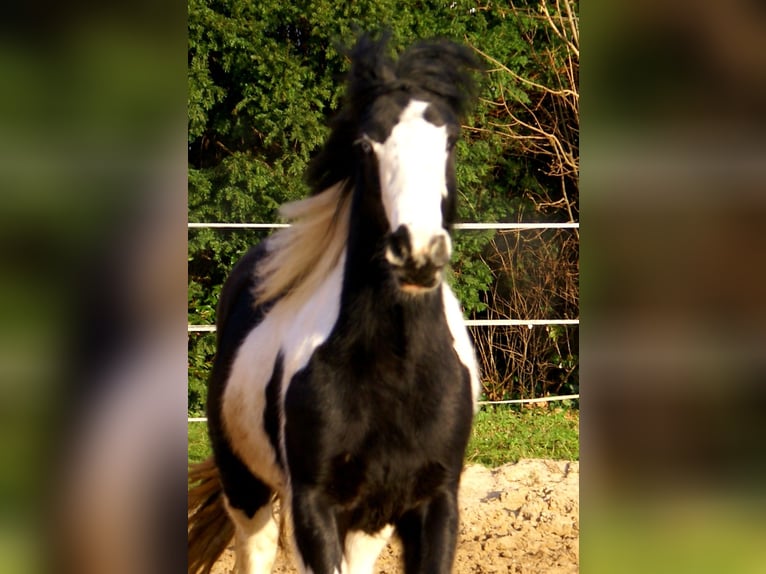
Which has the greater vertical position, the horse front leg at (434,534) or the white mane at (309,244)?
the white mane at (309,244)

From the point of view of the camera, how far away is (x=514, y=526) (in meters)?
4.66

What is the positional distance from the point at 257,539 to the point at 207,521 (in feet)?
1.25

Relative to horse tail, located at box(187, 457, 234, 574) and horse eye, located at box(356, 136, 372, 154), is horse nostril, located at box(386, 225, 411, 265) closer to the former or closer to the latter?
horse eye, located at box(356, 136, 372, 154)

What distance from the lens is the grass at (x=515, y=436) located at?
6395 mm

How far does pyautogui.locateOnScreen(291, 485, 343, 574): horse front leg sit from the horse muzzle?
27.5 inches

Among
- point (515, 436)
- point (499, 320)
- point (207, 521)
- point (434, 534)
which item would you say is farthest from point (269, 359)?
point (515, 436)

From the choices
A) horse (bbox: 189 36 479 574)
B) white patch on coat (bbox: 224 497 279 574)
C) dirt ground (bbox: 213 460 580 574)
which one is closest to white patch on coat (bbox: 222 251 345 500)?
horse (bbox: 189 36 479 574)

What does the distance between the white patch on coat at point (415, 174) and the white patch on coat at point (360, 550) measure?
41.8 inches

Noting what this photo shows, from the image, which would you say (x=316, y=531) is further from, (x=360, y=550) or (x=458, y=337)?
(x=458, y=337)

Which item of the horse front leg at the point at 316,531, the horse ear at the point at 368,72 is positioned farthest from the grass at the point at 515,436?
the horse ear at the point at 368,72

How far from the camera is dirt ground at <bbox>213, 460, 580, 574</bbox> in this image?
4.32 metres

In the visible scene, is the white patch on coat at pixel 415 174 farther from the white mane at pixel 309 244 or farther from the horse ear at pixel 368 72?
the white mane at pixel 309 244

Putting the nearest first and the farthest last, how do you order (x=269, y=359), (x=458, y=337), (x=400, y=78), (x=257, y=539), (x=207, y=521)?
1. (x=400, y=78)
2. (x=458, y=337)
3. (x=269, y=359)
4. (x=257, y=539)
5. (x=207, y=521)
